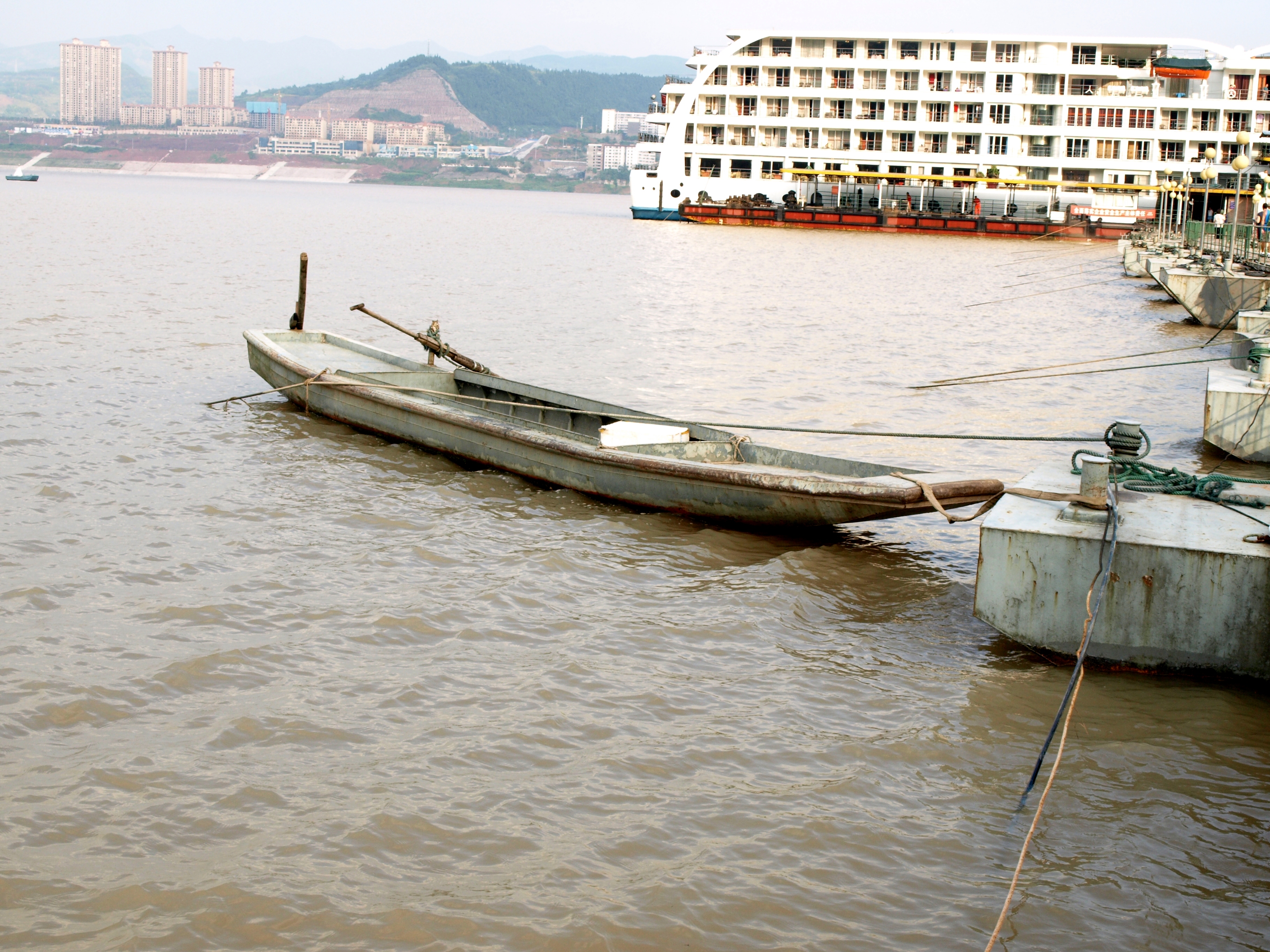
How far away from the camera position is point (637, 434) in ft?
35.5

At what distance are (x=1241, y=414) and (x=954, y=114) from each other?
→ 68348mm

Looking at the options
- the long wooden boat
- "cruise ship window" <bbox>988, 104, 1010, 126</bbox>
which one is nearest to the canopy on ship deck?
"cruise ship window" <bbox>988, 104, 1010, 126</bbox>

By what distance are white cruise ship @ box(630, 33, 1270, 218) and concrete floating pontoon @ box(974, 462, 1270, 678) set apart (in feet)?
231

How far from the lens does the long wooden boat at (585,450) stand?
902 cm

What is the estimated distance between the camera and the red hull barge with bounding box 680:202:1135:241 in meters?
69.9

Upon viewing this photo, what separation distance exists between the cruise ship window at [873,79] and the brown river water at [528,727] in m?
66.0

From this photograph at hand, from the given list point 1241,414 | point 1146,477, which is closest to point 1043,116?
point 1241,414

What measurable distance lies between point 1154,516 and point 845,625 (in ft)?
6.78

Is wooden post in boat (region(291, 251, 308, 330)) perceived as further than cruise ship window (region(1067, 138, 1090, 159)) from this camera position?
No

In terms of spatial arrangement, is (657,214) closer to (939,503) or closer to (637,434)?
(637,434)

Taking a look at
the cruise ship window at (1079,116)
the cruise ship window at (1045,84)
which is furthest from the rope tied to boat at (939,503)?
the cruise ship window at (1045,84)

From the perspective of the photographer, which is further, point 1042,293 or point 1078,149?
point 1078,149

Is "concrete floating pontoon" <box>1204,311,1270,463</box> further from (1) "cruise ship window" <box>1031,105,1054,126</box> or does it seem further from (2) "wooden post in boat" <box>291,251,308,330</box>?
(1) "cruise ship window" <box>1031,105,1054,126</box>

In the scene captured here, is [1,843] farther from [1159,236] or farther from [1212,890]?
[1159,236]
